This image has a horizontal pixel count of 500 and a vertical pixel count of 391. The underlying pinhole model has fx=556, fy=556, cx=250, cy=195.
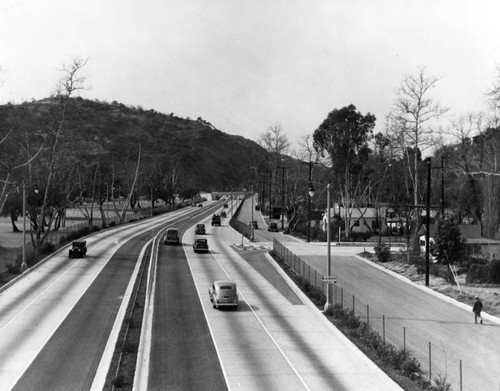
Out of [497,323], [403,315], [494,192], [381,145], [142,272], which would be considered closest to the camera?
[497,323]

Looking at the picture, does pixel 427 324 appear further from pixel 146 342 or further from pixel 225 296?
pixel 146 342

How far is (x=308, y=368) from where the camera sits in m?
22.0

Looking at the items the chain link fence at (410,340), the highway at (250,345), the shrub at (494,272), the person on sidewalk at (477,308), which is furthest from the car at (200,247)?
the person on sidewalk at (477,308)

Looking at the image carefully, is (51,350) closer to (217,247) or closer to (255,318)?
(255,318)

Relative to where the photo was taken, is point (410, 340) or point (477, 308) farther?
point (477, 308)

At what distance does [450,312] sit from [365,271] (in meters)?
15.1

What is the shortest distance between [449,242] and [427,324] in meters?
17.3

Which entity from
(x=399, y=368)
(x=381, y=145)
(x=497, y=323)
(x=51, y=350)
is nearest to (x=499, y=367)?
(x=399, y=368)

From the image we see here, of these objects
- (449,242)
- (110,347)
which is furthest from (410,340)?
(449,242)

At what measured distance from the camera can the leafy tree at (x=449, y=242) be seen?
4528 cm

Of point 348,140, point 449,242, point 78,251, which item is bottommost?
point 78,251

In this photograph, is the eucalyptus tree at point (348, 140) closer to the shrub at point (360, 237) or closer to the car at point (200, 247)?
the shrub at point (360, 237)

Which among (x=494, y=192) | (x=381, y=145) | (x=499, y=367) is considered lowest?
(x=499, y=367)

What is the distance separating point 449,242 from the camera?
45.5 meters
